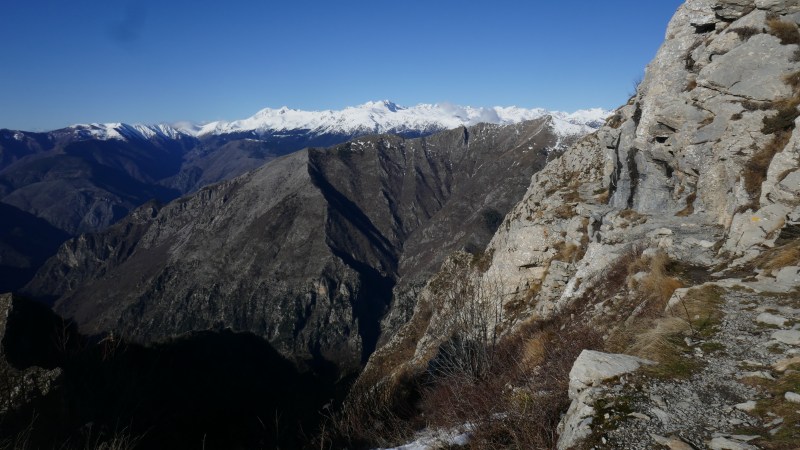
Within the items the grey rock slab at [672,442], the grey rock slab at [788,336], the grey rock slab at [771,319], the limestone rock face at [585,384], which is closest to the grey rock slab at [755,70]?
the grey rock slab at [771,319]

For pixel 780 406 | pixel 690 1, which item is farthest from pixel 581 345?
pixel 690 1

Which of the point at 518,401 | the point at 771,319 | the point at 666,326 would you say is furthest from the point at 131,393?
the point at 771,319

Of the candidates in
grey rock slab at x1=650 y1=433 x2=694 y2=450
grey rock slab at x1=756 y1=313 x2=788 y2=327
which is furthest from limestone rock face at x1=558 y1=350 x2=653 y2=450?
grey rock slab at x1=756 y1=313 x2=788 y2=327

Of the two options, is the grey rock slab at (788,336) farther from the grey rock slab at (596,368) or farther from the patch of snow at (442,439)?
the patch of snow at (442,439)

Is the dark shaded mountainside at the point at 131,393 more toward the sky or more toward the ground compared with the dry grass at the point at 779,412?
more toward the ground

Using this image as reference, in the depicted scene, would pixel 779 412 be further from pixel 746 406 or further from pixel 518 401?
pixel 518 401

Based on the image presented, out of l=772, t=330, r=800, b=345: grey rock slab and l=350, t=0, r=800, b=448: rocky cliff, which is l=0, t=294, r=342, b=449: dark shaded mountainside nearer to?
l=350, t=0, r=800, b=448: rocky cliff

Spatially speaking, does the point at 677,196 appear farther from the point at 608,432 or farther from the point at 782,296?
the point at 608,432
